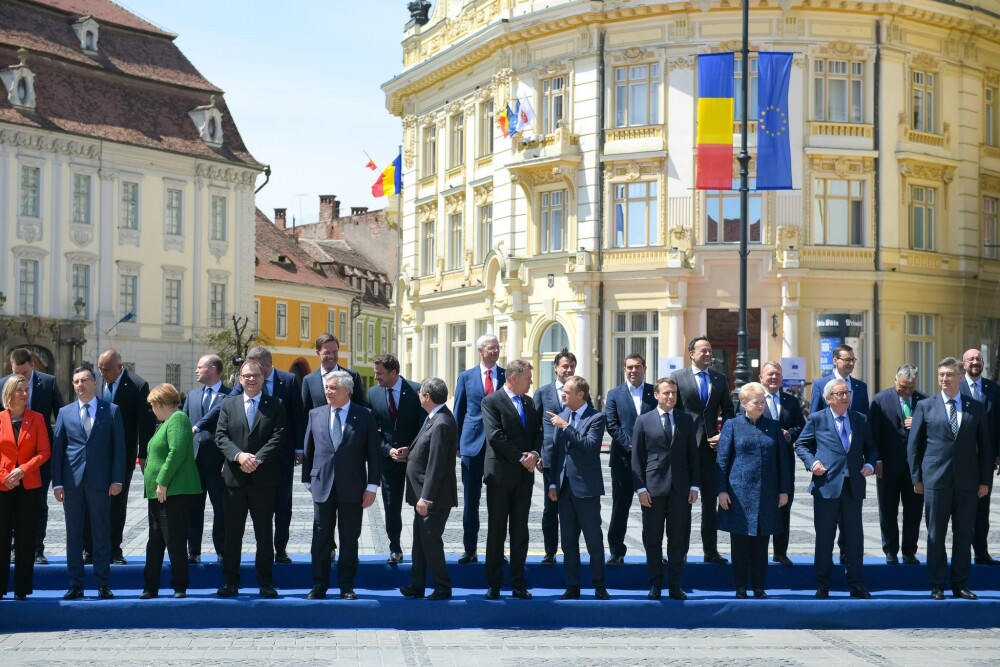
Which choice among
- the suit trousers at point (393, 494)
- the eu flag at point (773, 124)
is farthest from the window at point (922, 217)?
the suit trousers at point (393, 494)

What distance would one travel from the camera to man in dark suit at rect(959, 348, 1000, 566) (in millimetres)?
13641

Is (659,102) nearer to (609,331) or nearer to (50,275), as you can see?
(609,331)

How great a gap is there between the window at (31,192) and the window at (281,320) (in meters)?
18.1

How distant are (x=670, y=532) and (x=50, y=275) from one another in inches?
1746

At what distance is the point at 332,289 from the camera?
7406cm

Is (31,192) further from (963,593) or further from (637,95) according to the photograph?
(963,593)

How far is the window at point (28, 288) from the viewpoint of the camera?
5222 centimetres

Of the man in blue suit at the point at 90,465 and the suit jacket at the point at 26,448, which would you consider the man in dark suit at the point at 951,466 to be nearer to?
the man in blue suit at the point at 90,465

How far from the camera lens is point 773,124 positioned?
36656 millimetres

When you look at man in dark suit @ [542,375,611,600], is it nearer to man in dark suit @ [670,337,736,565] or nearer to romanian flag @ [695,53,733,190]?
man in dark suit @ [670,337,736,565]

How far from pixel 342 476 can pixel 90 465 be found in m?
2.11

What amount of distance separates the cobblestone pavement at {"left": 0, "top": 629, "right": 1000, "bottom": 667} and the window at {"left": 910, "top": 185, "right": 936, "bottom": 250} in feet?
97.7

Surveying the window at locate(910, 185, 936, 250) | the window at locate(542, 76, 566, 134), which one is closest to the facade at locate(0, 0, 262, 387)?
the window at locate(542, 76, 566, 134)

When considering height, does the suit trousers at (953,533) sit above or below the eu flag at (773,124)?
below
